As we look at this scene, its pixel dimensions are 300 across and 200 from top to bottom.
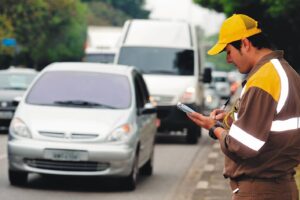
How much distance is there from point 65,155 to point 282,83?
742 centimetres

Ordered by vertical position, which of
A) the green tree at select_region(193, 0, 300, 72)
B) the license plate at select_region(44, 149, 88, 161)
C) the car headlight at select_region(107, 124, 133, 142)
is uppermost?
the car headlight at select_region(107, 124, 133, 142)

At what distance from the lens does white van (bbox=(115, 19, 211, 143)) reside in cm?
2228

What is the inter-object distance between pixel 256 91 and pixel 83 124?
768 cm

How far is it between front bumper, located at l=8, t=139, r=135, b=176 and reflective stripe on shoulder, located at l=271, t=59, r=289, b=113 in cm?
729

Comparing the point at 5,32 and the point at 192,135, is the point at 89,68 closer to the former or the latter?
the point at 192,135

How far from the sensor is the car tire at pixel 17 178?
41.5 feet

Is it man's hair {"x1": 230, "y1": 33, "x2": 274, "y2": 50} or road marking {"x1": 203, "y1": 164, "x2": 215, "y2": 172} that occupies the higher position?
man's hair {"x1": 230, "y1": 33, "x2": 274, "y2": 50}

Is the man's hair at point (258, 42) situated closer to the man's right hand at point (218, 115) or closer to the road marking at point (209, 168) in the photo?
the man's right hand at point (218, 115)

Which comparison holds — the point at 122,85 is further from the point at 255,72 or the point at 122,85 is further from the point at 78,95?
the point at 255,72

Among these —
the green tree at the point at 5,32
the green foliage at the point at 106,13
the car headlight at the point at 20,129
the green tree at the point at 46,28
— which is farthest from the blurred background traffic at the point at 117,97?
the green foliage at the point at 106,13

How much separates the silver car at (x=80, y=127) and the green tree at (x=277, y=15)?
39.7 feet

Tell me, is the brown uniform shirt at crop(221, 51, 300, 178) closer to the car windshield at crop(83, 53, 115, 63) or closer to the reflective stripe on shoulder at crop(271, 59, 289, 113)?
the reflective stripe on shoulder at crop(271, 59, 289, 113)

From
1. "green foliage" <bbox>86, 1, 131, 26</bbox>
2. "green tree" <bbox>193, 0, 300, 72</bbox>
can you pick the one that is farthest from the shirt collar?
"green foliage" <bbox>86, 1, 131, 26</bbox>

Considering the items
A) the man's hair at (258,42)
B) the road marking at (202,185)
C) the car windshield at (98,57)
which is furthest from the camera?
the car windshield at (98,57)
